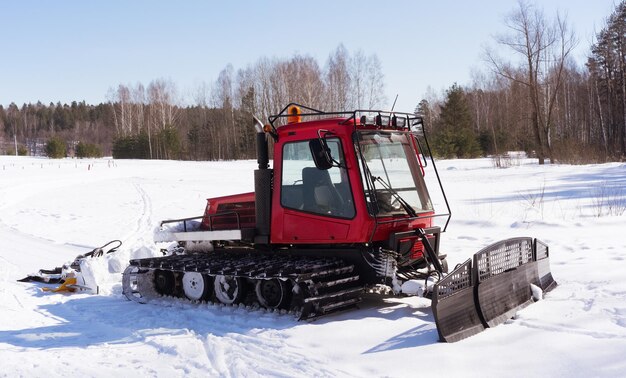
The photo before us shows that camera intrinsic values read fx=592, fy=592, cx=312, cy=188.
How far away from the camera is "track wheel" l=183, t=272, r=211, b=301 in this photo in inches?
305

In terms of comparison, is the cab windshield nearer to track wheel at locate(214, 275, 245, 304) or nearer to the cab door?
the cab door

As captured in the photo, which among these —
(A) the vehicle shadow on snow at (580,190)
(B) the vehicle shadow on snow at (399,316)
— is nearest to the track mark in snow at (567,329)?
(B) the vehicle shadow on snow at (399,316)

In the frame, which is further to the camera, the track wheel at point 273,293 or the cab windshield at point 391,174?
the track wheel at point 273,293

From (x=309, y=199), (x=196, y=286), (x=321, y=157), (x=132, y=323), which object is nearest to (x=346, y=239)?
(x=309, y=199)

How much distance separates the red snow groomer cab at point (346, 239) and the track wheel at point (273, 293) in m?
0.01

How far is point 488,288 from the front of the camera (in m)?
6.23

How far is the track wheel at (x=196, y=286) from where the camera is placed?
7754 millimetres

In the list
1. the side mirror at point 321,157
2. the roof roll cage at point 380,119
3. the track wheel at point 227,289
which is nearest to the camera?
the side mirror at point 321,157

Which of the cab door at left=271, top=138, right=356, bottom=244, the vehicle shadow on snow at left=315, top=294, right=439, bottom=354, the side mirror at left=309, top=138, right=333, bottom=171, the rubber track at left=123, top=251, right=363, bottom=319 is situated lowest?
the vehicle shadow on snow at left=315, top=294, right=439, bottom=354

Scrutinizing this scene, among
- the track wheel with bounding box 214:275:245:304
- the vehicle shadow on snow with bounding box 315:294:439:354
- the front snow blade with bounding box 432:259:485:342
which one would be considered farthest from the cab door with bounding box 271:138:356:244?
the front snow blade with bounding box 432:259:485:342

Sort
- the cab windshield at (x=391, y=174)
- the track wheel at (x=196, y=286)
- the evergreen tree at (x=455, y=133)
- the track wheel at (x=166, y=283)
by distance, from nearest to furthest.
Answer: the cab windshield at (x=391, y=174) → the track wheel at (x=196, y=286) → the track wheel at (x=166, y=283) → the evergreen tree at (x=455, y=133)

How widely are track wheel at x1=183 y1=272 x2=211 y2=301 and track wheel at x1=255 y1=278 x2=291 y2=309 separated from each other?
0.90 m

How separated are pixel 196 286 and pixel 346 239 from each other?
7.62ft

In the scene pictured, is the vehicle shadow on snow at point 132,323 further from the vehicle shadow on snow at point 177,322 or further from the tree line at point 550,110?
the tree line at point 550,110
